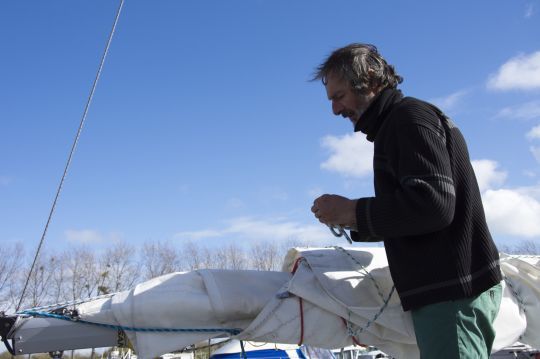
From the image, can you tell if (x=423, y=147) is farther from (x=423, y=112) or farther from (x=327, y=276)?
(x=327, y=276)

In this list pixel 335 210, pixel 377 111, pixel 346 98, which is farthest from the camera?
pixel 346 98

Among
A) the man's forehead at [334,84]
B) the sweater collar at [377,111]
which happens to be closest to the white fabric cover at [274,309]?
the sweater collar at [377,111]

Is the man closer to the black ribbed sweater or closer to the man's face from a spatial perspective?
the black ribbed sweater

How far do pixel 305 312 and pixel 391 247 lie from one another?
59cm

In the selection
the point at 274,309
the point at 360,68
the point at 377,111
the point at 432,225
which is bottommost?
the point at 274,309

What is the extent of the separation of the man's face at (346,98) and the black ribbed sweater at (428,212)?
0.75 feet

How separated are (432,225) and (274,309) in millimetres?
908

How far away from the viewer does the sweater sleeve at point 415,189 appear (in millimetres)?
1810

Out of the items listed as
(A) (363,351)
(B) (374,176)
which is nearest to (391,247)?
(B) (374,176)

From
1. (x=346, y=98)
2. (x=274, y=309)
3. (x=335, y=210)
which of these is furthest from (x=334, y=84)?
(x=274, y=309)

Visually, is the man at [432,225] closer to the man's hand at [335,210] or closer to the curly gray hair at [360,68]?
the man's hand at [335,210]

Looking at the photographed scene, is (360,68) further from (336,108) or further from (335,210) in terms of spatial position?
(335,210)

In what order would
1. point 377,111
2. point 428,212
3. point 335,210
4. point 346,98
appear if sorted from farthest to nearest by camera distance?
point 346,98 → point 377,111 → point 335,210 → point 428,212

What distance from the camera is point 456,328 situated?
1881 millimetres
